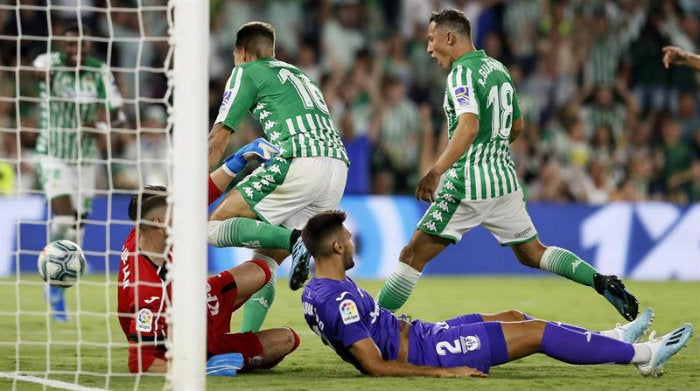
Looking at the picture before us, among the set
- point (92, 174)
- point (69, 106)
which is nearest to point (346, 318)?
point (69, 106)

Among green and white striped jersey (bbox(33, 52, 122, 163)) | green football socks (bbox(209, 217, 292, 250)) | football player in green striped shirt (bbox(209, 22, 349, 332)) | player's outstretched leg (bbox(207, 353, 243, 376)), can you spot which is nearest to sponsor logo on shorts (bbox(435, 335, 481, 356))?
player's outstretched leg (bbox(207, 353, 243, 376))

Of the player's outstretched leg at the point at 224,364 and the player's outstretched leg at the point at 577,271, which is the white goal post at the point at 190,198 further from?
the player's outstretched leg at the point at 577,271

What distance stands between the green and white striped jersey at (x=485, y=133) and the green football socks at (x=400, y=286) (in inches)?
22.4

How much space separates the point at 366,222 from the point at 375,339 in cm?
778

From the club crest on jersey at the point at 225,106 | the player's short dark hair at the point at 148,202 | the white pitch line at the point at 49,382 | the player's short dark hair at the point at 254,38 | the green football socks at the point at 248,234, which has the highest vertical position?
the player's short dark hair at the point at 254,38

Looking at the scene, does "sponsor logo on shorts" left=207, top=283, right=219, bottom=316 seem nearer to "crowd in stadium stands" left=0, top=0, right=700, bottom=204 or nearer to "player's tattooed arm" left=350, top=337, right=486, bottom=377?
"player's tattooed arm" left=350, top=337, right=486, bottom=377

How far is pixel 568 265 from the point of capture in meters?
7.63

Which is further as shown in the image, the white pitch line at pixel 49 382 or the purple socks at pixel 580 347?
the purple socks at pixel 580 347

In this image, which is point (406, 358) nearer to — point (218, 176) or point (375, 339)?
point (375, 339)

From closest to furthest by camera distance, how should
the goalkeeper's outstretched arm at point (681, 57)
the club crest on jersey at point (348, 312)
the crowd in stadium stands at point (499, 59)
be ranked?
the club crest on jersey at point (348, 312)
the goalkeeper's outstretched arm at point (681, 57)
the crowd in stadium stands at point (499, 59)

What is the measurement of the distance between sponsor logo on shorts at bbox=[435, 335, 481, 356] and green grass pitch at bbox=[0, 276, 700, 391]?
0.16m

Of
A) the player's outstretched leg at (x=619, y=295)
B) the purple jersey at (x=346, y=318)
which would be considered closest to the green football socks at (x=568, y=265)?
the player's outstretched leg at (x=619, y=295)

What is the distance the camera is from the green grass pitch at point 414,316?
5992 millimetres

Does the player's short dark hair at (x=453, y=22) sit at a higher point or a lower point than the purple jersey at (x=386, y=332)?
higher
